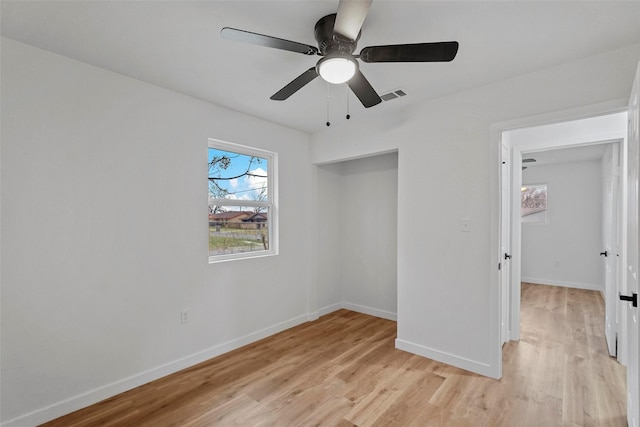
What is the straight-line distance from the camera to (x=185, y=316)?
2783mm

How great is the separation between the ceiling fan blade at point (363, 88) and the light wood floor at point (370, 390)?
7.31ft

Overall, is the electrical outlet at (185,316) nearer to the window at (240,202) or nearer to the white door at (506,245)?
the window at (240,202)

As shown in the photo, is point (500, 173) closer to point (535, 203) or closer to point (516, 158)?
point (516, 158)

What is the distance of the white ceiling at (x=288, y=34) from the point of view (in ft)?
5.39

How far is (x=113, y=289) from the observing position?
2354mm

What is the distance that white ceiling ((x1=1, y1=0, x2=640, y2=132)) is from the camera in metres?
1.64

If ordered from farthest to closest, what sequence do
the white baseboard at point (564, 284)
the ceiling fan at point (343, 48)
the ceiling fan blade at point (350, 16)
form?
1. the white baseboard at point (564, 284)
2. the ceiling fan at point (343, 48)
3. the ceiling fan blade at point (350, 16)

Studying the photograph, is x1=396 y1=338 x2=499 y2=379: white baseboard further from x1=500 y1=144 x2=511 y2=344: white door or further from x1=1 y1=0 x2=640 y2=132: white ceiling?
x1=1 y1=0 x2=640 y2=132: white ceiling

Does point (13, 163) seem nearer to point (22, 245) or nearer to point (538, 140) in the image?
point (22, 245)

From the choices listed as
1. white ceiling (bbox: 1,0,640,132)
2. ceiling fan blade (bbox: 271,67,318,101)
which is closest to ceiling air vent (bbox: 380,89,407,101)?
white ceiling (bbox: 1,0,640,132)

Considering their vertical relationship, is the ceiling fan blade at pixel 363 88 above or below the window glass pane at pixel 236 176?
above

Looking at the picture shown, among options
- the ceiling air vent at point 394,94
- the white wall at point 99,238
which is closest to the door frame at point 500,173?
the ceiling air vent at point 394,94

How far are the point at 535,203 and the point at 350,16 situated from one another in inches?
268

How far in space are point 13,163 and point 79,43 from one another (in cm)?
89
